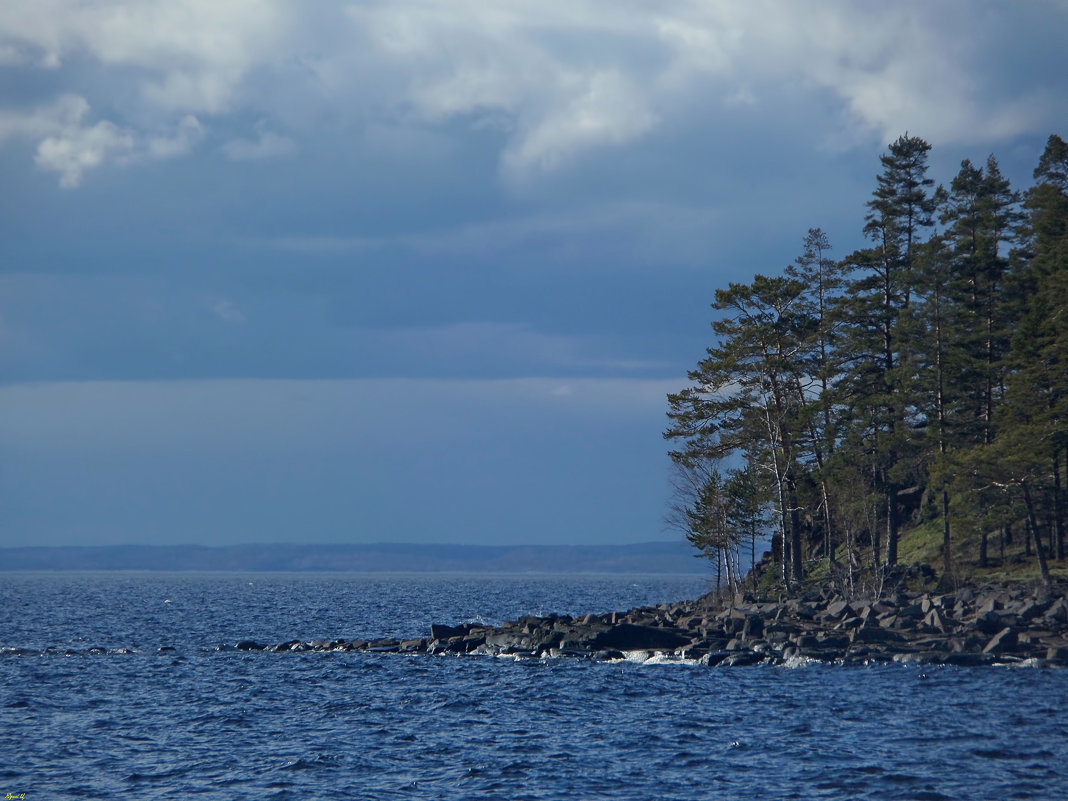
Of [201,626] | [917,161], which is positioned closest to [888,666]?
[917,161]

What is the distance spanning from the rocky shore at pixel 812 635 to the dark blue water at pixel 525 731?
5.77ft

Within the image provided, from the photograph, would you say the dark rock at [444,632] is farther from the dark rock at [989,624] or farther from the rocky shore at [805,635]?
the dark rock at [989,624]

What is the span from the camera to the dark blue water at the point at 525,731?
23.7m

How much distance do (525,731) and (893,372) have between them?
37.3 m

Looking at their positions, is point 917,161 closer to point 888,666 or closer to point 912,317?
point 912,317

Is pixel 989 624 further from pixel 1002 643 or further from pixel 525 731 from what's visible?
pixel 525 731

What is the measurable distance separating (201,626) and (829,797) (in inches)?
2399

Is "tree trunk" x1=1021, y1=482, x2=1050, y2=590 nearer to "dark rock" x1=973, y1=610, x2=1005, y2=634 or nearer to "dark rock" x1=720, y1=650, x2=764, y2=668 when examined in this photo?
"dark rock" x1=973, y1=610, x2=1005, y2=634

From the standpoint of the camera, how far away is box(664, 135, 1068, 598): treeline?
55.8m

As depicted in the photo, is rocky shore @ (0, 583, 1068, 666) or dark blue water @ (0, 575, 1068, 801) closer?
dark blue water @ (0, 575, 1068, 801)

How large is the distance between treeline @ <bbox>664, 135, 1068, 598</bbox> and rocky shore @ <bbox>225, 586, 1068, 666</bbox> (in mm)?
6277

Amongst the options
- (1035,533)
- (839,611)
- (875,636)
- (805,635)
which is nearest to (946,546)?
(1035,533)

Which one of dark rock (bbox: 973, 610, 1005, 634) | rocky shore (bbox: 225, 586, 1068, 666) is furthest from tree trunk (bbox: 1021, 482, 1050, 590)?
dark rock (bbox: 973, 610, 1005, 634)

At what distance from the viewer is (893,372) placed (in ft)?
194
